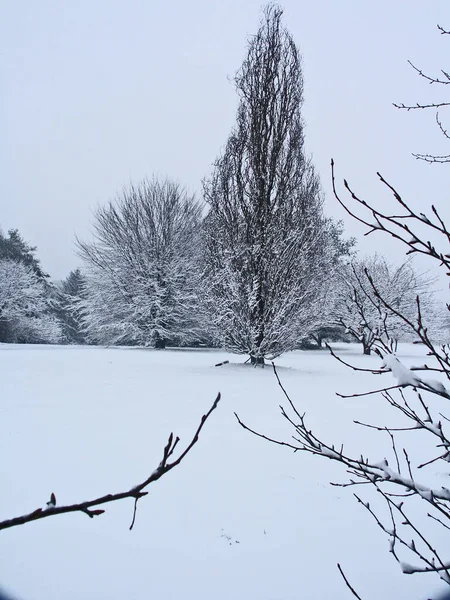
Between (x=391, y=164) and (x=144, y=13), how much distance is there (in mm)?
109699

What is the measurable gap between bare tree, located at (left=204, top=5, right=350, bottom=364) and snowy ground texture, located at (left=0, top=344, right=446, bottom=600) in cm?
411

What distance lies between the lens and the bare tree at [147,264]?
54.6ft

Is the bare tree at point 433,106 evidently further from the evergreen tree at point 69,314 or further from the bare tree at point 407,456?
the evergreen tree at point 69,314

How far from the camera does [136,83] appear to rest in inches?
3319

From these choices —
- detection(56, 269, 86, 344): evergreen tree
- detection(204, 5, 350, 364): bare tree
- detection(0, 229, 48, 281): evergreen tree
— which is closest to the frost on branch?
detection(0, 229, 48, 281): evergreen tree

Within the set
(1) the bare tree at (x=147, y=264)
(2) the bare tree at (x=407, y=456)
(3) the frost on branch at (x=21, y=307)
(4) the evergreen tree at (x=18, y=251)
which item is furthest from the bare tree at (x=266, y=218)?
(4) the evergreen tree at (x=18, y=251)

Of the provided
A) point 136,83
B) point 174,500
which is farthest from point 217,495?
point 136,83

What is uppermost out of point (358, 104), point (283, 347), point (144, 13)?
point (144, 13)

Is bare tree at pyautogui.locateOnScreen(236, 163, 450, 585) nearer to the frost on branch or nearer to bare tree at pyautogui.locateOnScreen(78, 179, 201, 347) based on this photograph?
bare tree at pyautogui.locateOnScreen(78, 179, 201, 347)

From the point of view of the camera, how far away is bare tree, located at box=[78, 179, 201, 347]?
16.7 meters

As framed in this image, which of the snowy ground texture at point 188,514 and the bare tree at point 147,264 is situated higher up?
the bare tree at point 147,264

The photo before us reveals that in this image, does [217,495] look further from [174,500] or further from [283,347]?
[283,347]

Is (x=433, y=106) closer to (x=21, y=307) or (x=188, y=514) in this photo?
(x=188, y=514)

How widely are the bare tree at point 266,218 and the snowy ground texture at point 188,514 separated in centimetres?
411
